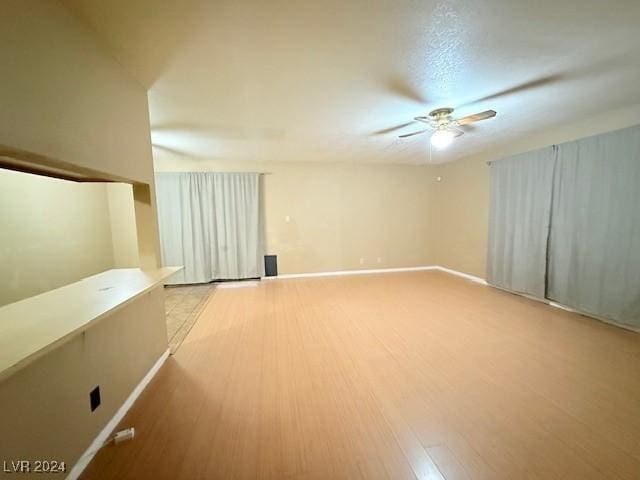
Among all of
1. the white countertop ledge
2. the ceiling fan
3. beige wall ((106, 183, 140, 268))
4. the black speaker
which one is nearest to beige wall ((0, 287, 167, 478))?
the white countertop ledge

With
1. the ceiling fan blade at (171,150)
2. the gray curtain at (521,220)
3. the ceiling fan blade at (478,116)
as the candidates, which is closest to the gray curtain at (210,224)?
the ceiling fan blade at (171,150)

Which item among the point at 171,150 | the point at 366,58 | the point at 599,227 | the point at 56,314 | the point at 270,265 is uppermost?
the point at 171,150

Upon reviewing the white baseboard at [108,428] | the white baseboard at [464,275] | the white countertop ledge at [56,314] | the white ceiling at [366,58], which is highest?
the white ceiling at [366,58]

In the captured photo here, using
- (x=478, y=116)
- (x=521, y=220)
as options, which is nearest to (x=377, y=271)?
(x=521, y=220)

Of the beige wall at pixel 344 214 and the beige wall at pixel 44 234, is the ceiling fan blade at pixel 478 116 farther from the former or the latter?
the beige wall at pixel 44 234

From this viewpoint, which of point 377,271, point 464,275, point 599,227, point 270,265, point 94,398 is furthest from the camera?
point 377,271

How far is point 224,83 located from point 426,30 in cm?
147

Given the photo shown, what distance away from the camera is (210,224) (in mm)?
4832

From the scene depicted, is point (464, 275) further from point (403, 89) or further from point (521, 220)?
point (403, 89)

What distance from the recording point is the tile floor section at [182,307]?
9.50ft

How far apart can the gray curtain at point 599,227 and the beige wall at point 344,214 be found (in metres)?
2.59

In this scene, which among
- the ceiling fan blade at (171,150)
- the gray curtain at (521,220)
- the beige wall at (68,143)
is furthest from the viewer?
the ceiling fan blade at (171,150)

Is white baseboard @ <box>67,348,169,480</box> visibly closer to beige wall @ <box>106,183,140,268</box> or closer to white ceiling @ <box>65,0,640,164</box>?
white ceiling @ <box>65,0,640,164</box>

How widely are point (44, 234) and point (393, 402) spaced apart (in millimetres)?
3662
